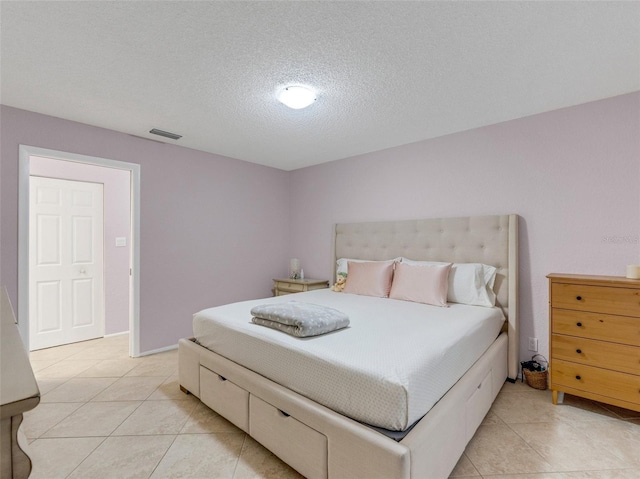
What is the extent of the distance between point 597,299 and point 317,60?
244 cm

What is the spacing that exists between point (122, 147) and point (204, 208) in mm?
1041

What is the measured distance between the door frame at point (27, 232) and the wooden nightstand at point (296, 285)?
1.70 metres

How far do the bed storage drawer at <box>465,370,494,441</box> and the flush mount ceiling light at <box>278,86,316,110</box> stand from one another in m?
2.17

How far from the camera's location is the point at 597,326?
2.16 metres

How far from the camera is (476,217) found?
2.95 meters

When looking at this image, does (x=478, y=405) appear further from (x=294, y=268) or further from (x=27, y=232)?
(x=27, y=232)

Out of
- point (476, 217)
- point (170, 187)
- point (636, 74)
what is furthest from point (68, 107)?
point (636, 74)

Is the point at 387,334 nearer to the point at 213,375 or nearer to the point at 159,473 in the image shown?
the point at 213,375

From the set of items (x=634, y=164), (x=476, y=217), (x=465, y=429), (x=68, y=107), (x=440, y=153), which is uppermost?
(x=68, y=107)

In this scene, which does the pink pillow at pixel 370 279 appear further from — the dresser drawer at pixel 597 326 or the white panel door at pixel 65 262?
the white panel door at pixel 65 262

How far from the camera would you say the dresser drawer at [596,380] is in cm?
203

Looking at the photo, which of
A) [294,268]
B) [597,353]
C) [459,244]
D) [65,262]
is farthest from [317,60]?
[65,262]

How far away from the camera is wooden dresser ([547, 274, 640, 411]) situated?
203cm

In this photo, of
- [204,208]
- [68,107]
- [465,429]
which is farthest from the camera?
[204,208]
